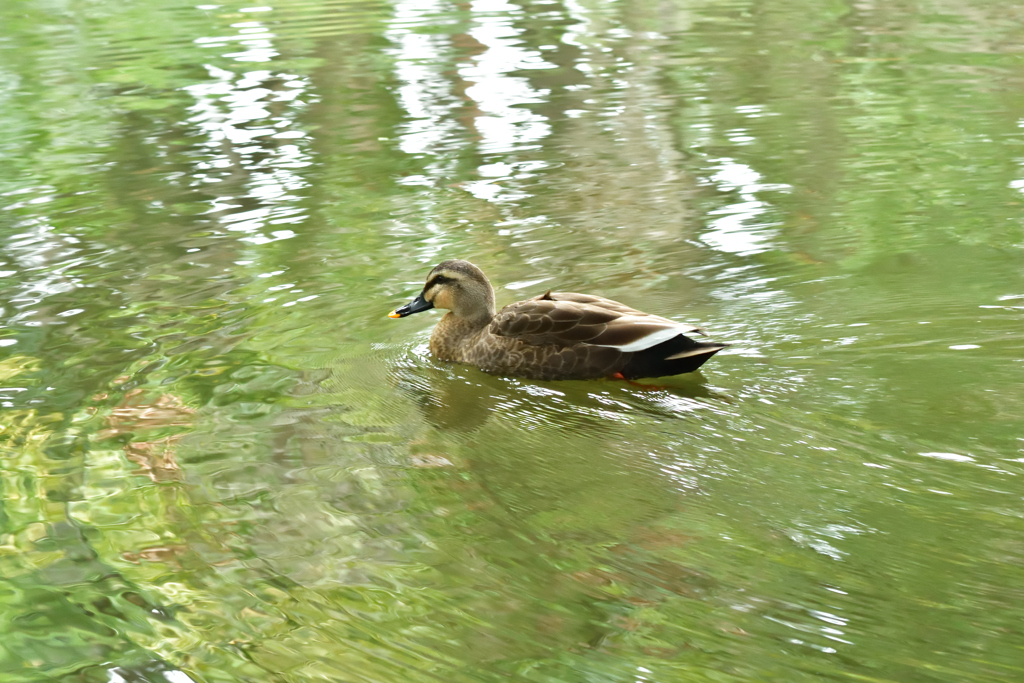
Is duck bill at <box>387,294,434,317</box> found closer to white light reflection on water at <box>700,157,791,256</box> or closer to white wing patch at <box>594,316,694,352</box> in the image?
white wing patch at <box>594,316,694,352</box>

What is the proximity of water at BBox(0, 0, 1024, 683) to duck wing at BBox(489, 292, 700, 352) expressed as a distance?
279mm

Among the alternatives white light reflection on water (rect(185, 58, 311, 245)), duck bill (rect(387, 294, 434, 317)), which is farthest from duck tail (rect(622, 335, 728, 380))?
white light reflection on water (rect(185, 58, 311, 245))

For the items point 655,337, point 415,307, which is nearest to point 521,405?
point 655,337

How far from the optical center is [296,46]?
1800cm

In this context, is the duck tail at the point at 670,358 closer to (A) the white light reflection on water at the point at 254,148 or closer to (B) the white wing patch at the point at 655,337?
(B) the white wing patch at the point at 655,337

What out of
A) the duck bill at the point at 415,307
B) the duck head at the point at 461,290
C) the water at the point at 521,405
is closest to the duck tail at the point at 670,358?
the water at the point at 521,405

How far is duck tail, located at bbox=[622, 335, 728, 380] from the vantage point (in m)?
5.90

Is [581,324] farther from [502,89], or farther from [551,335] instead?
[502,89]

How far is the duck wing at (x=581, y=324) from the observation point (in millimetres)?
5977

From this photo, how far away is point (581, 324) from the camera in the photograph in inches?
247

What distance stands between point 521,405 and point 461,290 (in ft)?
3.76

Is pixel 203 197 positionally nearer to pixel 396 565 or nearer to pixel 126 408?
pixel 126 408

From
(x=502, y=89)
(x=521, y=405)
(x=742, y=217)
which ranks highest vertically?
(x=502, y=89)

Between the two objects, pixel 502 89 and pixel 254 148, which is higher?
pixel 502 89
